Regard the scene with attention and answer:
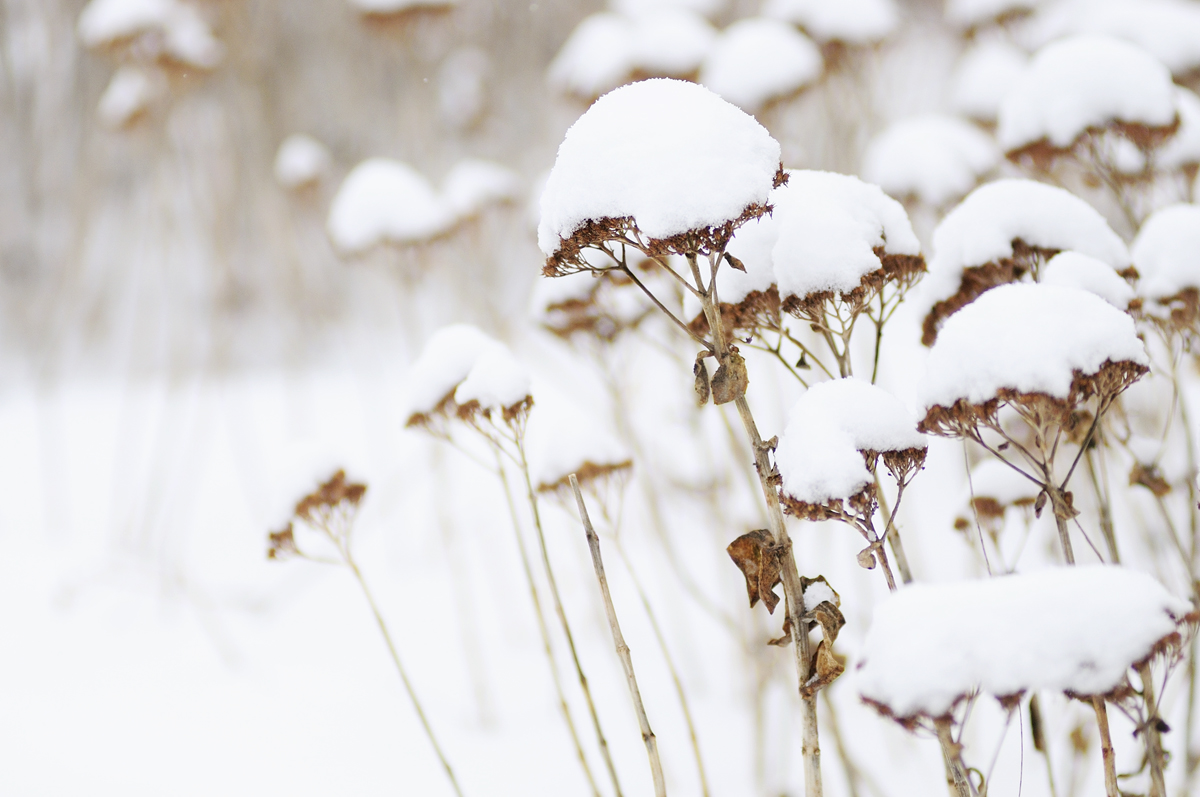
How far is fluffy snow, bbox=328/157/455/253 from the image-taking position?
7.75 feet

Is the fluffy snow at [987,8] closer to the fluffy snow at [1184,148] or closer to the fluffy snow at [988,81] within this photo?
the fluffy snow at [988,81]

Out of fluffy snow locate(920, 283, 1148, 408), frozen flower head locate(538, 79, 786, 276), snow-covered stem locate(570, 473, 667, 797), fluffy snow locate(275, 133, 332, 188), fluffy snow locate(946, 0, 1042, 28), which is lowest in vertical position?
snow-covered stem locate(570, 473, 667, 797)

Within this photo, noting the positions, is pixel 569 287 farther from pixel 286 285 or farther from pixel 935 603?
pixel 286 285

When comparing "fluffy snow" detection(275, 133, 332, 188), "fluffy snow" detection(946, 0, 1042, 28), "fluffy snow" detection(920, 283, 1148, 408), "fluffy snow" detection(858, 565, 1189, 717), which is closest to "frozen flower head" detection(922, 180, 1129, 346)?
"fluffy snow" detection(920, 283, 1148, 408)

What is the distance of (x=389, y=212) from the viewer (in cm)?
237

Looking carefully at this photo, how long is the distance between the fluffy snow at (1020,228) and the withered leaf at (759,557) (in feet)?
1.56

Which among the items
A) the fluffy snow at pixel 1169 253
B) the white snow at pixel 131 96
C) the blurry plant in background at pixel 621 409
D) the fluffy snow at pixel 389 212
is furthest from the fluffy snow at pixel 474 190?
the fluffy snow at pixel 1169 253

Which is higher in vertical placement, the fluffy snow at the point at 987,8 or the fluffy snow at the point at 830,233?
the fluffy snow at the point at 987,8

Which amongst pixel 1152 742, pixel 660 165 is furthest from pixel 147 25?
pixel 1152 742

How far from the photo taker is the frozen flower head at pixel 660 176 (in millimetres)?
737

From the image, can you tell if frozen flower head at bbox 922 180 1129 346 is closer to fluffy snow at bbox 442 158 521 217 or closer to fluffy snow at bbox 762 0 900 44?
fluffy snow at bbox 762 0 900 44

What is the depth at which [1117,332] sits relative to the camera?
2.44ft

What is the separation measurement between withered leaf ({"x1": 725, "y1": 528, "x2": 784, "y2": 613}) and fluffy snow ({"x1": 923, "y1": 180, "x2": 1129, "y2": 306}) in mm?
474

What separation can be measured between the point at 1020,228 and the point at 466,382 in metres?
0.76
